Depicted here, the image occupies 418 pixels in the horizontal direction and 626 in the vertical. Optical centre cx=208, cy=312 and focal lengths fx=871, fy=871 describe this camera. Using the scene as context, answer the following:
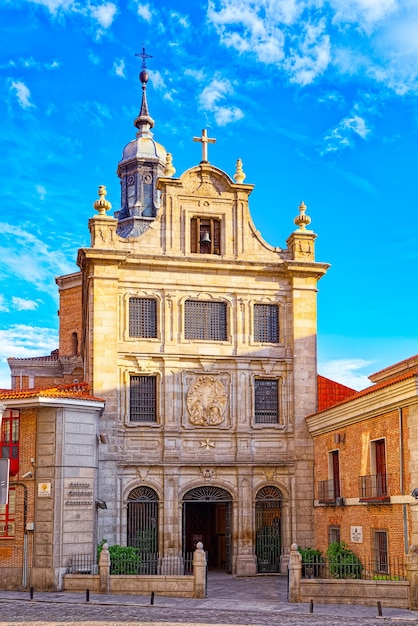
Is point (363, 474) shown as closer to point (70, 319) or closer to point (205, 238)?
point (205, 238)

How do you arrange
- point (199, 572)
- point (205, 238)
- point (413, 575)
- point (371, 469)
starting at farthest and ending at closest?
point (205, 238)
point (371, 469)
point (199, 572)
point (413, 575)

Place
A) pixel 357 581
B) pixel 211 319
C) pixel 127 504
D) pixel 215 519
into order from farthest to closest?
1. pixel 215 519
2. pixel 211 319
3. pixel 127 504
4. pixel 357 581

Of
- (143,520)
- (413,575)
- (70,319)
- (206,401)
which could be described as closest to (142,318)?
(206,401)

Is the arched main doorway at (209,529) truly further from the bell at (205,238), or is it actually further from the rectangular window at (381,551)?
the bell at (205,238)

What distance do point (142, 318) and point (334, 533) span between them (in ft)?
36.7

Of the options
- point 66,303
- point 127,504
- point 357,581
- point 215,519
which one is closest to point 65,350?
point 66,303

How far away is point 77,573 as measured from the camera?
28391 mm

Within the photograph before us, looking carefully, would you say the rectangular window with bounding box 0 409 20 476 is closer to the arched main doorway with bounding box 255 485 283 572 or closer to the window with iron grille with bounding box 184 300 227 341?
the window with iron grille with bounding box 184 300 227 341

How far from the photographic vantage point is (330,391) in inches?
1453

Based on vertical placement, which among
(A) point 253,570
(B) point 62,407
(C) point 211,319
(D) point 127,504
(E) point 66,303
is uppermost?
(E) point 66,303

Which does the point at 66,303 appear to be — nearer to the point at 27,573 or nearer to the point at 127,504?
the point at 127,504

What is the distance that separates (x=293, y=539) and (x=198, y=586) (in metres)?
8.98

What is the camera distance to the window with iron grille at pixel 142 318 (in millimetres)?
35031

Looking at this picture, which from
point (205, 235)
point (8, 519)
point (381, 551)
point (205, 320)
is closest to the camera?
point (381, 551)
